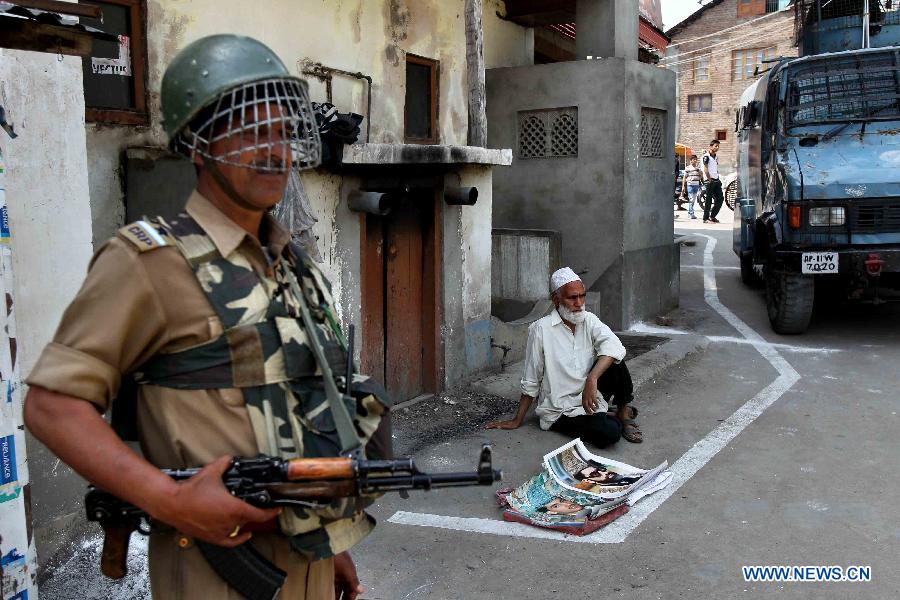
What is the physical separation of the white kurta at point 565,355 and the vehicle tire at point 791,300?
359 cm

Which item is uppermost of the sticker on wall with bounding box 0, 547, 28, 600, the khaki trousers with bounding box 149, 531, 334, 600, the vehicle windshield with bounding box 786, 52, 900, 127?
the vehicle windshield with bounding box 786, 52, 900, 127

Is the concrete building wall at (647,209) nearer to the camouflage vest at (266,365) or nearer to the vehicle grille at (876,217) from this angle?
the vehicle grille at (876,217)

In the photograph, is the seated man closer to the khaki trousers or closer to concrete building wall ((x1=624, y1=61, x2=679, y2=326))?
concrete building wall ((x1=624, y1=61, x2=679, y2=326))

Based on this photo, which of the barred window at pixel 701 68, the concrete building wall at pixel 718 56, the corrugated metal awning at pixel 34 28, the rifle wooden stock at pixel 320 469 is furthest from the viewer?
the barred window at pixel 701 68

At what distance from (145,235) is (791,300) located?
26.4ft

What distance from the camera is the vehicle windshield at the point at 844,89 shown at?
8383 mm

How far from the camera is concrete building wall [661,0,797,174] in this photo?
3659 cm

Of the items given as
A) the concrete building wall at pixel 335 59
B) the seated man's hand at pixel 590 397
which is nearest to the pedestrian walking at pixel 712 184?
the concrete building wall at pixel 335 59

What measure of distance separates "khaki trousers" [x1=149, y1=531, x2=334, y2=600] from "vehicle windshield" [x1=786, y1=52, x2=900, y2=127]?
320 inches

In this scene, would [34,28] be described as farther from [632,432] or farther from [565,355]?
[632,432]

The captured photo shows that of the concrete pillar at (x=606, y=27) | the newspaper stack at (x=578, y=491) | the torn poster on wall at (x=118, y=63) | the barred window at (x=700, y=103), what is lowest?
the newspaper stack at (x=578, y=491)

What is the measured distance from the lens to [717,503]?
15.1 feet

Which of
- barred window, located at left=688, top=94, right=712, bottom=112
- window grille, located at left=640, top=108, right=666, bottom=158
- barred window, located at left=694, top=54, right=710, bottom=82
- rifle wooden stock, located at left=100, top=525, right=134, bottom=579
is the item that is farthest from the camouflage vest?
barred window, located at left=688, top=94, right=712, bottom=112

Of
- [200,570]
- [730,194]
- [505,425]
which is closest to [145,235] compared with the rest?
[200,570]
